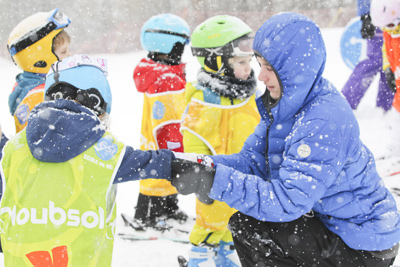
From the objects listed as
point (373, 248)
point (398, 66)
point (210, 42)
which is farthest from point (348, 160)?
point (398, 66)

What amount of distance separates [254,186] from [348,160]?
478 mm

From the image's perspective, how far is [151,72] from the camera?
4.23 meters

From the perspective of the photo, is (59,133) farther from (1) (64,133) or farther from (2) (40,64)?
(2) (40,64)

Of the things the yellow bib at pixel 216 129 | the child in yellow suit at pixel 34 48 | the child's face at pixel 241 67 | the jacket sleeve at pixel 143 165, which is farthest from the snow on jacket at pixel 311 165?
the child in yellow suit at pixel 34 48

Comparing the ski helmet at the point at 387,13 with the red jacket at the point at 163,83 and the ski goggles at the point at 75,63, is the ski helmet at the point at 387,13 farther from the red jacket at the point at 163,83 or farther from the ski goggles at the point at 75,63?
the ski goggles at the point at 75,63

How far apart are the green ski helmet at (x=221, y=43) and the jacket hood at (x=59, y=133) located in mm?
1652

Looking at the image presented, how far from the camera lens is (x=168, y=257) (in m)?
3.60

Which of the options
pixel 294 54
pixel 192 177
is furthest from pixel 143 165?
pixel 294 54

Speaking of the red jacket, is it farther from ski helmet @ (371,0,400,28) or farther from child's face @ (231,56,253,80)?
ski helmet @ (371,0,400,28)

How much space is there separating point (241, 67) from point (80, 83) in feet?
5.19

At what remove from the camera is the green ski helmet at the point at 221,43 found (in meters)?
3.38

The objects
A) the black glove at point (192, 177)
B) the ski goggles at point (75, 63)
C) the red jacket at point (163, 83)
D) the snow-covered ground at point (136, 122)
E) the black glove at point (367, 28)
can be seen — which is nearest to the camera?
the black glove at point (192, 177)

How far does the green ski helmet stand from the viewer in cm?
338

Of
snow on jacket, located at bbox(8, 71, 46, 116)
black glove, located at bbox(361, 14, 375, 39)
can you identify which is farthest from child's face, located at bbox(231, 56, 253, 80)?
black glove, located at bbox(361, 14, 375, 39)
